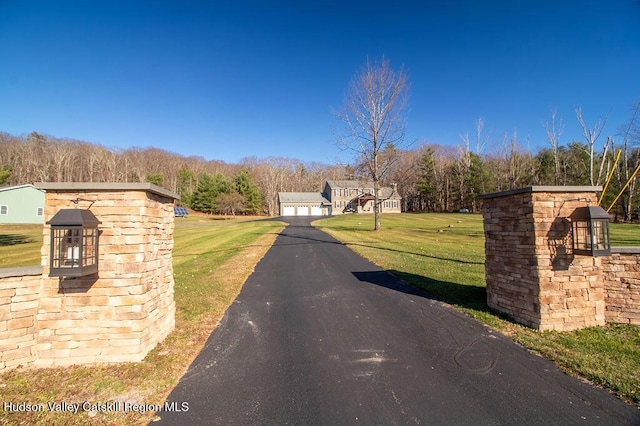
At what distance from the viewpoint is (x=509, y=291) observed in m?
5.58

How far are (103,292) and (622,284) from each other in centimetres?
779

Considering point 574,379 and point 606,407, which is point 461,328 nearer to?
point 574,379

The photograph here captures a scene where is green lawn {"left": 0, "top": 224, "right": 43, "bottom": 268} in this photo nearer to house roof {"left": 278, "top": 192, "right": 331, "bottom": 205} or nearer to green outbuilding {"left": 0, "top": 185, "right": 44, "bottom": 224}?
green outbuilding {"left": 0, "top": 185, "right": 44, "bottom": 224}

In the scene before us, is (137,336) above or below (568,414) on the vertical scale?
above

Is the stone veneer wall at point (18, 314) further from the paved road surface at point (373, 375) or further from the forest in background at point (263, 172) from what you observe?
the forest in background at point (263, 172)

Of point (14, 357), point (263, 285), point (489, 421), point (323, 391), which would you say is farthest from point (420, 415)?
point (263, 285)

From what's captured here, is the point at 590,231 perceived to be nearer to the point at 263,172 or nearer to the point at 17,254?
the point at 17,254

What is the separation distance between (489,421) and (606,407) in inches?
47.4

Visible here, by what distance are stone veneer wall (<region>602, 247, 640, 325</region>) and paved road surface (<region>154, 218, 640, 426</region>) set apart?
7.21 ft

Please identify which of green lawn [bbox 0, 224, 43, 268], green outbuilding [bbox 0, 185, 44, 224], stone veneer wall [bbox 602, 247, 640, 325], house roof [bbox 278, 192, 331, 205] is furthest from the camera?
house roof [bbox 278, 192, 331, 205]

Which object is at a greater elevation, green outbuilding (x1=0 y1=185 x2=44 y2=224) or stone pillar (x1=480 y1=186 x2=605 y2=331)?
green outbuilding (x1=0 y1=185 x2=44 y2=224)

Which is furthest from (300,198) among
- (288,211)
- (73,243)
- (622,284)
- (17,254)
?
(73,243)

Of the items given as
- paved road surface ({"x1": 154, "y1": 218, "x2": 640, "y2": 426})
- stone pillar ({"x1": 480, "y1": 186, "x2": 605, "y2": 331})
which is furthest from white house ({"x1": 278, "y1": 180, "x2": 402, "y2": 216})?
stone pillar ({"x1": 480, "y1": 186, "x2": 605, "y2": 331})

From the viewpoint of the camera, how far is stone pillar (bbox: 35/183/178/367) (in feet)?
13.1
